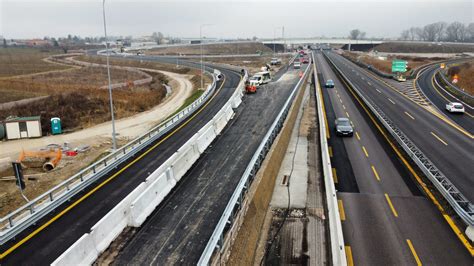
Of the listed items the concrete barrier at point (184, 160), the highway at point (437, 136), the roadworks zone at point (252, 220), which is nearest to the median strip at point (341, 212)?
the roadworks zone at point (252, 220)

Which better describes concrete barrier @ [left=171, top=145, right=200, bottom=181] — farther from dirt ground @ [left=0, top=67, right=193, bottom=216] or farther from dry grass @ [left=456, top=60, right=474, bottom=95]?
dry grass @ [left=456, top=60, right=474, bottom=95]

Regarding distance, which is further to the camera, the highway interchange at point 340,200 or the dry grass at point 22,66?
the dry grass at point 22,66

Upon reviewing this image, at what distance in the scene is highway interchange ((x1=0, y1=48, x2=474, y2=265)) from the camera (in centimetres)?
→ 1370

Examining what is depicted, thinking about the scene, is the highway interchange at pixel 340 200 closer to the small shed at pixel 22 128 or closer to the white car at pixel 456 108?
the white car at pixel 456 108

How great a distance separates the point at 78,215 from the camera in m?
15.8

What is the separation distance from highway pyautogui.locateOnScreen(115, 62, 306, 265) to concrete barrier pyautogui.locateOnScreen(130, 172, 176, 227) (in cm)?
34

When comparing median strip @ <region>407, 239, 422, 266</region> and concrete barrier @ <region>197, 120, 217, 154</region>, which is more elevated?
concrete barrier @ <region>197, 120, 217, 154</region>

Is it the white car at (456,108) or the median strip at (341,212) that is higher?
the white car at (456,108)

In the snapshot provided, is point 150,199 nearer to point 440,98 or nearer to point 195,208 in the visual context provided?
point 195,208

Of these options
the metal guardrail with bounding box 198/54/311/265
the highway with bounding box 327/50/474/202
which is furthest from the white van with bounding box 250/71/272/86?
the metal guardrail with bounding box 198/54/311/265

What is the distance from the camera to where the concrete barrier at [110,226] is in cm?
1323

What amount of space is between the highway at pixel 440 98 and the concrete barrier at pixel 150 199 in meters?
29.5

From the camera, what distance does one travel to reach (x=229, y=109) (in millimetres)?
36125

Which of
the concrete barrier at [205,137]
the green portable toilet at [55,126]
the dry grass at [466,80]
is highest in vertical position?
the dry grass at [466,80]
